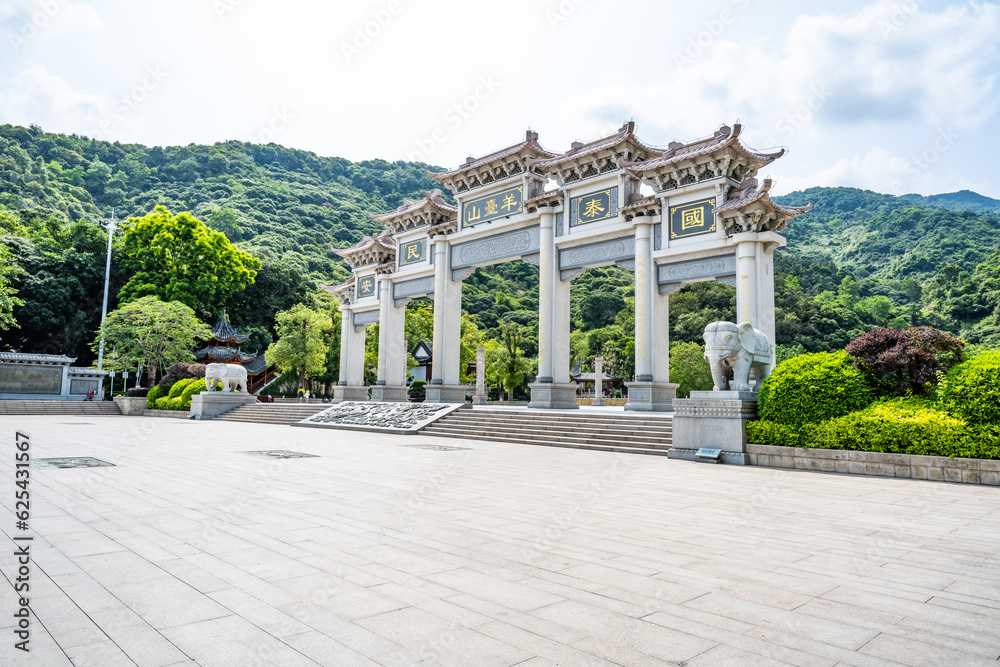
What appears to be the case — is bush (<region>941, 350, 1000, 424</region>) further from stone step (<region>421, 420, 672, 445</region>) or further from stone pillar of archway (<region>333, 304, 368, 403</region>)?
stone pillar of archway (<region>333, 304, 368, 403</region>)

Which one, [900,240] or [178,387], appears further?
[900,240]

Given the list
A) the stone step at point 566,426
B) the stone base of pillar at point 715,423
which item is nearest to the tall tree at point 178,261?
the stone step at point 566,426

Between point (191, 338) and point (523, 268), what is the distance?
A: 38341mm

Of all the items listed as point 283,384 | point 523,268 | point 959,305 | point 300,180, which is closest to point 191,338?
point 283,384

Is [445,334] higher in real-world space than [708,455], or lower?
higher

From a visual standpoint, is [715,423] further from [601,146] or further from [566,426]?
[601,146]

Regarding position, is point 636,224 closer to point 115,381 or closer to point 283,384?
point 283,384

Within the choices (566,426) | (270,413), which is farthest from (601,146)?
(270,413)

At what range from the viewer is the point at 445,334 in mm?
21703

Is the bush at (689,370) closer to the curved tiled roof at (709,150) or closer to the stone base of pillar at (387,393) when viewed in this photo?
the stone base of pillar at (387,393)

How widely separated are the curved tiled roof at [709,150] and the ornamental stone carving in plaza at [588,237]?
4 centimetres

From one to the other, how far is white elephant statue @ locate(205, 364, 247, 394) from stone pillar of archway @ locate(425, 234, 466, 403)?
8.87 metres

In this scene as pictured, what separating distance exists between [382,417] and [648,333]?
27.3 ft

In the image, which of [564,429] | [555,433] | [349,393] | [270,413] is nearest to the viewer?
[555,433]
